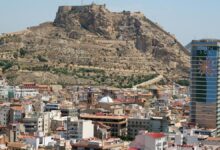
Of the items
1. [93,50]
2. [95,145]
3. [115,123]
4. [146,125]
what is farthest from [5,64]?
[95,145]

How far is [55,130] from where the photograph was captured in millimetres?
42125

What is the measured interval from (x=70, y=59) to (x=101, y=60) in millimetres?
4877

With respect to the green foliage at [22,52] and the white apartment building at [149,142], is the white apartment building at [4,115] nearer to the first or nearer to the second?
the white apartment building at [149,142]

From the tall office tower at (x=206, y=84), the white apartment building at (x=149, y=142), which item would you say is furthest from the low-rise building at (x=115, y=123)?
the white apartment building at (x=149, y=142)

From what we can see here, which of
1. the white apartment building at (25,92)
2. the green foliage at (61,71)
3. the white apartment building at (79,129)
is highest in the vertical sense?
the green foliage at (61,71)

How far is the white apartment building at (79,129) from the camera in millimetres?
39188

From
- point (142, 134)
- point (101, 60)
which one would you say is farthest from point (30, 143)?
point (101, 60)

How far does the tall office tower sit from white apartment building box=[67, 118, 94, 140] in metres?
8.91

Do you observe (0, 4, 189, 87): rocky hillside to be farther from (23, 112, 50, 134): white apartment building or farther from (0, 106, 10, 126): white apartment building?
(23, 112, 50, 134): white apartment building

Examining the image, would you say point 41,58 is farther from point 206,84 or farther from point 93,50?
point 206,84

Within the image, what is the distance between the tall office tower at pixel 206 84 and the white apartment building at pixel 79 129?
8.91 meters

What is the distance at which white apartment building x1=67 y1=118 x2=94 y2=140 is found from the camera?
1543 inches

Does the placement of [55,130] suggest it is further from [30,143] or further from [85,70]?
[85,70]

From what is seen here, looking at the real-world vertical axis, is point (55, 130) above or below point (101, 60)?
below
